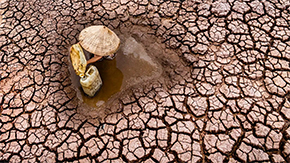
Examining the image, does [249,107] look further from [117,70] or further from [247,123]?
[117,70]

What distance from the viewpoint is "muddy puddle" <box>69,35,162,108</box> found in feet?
11.3

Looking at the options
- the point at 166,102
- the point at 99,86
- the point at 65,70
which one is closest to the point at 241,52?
the point at 166,102

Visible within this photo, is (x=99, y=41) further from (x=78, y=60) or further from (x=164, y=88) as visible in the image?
(x=164, y=88)

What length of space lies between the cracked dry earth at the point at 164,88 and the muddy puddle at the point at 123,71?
4.3 inches

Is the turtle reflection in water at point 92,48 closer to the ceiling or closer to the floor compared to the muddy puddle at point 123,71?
closer to the ceiling

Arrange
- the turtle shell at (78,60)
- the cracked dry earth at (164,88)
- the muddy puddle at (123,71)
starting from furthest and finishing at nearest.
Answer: the muddy puddle at (123,71), the turtle shell at (78,60), the cracked dry earth at (164,88)

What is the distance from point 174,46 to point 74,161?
2.17 meters

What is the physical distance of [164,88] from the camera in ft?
11.3

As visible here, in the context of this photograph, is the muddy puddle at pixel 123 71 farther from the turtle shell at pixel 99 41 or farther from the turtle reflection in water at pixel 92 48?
the turtle shell at pixel 99 41

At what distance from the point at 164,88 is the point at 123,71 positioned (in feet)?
2.22

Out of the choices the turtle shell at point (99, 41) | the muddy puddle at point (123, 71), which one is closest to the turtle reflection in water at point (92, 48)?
the turtle shell at point (99, 41)

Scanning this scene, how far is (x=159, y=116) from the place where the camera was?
320 centimetres

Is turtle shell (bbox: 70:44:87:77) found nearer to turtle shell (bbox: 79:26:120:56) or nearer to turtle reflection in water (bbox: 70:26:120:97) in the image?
turtle reflection in water (bbox: 70:26:120:97)

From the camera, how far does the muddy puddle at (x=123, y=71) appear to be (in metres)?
3.44
